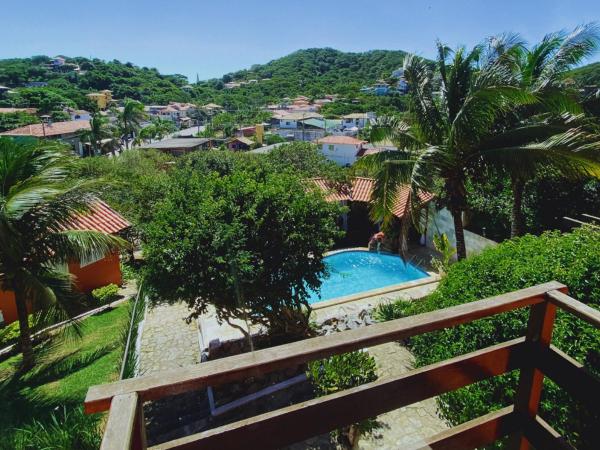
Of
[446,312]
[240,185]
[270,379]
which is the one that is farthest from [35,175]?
[446,312]

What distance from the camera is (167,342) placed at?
36.3ft

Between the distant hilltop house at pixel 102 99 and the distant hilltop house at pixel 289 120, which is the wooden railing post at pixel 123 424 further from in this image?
the distant hilltop house at pixel 102 99

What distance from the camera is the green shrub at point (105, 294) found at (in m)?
13.9

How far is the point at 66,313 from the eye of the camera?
28.1ft

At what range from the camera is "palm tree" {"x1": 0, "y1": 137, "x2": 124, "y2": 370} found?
7.40m

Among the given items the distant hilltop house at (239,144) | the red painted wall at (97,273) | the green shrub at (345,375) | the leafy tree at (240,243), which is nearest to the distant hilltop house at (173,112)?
the distant hilltop house at (239,144)

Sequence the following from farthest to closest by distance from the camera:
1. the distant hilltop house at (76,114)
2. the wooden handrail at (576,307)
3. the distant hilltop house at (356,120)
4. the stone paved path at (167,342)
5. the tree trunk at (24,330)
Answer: the distant hilltop house at (76,114), the distant hilltop house at (356,120), the stone paved path at (167,342), the tree trunk at (24,330), the wooden handrail at (576,307)

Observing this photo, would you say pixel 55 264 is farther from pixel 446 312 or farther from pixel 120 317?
pixel 446 312

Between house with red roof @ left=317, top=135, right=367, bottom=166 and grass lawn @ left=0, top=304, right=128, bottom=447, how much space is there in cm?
4819

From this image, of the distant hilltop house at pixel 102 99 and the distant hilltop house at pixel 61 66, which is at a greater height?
the distant hilltop house at pixel 61 66

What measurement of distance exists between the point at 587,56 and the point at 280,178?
986 centimetres

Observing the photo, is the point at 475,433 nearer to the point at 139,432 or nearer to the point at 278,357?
the point at 278,357

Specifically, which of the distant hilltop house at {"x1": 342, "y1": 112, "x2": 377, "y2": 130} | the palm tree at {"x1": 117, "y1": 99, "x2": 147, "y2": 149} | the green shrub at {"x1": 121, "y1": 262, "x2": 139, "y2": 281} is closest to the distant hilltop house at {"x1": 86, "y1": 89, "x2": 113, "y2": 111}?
the palm tree at {"x1": 117, "y1": 99, "x2": 147, "y2": 149}

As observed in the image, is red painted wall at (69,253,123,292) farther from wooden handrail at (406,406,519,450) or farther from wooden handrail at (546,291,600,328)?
wooden handrail at (546,291,600,328)
